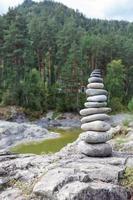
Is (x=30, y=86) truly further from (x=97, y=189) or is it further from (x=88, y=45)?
(x=97, y=189)

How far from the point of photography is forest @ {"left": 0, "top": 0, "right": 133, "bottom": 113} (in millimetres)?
74125

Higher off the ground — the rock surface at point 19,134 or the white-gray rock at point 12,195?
the white-gray rock at point 12,195

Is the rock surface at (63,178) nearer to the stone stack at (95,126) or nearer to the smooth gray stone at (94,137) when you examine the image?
the stone stack at (95,126)

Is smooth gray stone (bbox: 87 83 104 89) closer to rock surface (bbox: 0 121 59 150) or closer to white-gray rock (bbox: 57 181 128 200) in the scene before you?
white-gray rock (bbox: 57 181 128 200)

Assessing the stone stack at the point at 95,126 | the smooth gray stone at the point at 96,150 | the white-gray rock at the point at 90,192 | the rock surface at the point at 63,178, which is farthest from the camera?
the stone stack at the point at 95,126

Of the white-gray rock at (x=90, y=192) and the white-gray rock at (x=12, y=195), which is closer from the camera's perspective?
the white-gray rock at (x=90, y=192)

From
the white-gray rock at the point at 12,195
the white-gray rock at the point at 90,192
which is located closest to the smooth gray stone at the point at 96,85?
the white-gray rock at the point at 90,192

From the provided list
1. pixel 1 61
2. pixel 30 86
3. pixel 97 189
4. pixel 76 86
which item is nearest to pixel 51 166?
pixel 97 189

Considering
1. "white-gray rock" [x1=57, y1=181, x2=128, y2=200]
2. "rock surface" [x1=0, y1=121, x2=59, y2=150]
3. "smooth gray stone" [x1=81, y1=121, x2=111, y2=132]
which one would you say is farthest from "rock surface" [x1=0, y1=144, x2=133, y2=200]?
"rock surface" [x1=0, y1=121, x2=59, y2=150]

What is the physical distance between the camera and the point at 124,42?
325 feet

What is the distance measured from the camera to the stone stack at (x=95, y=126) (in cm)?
1603

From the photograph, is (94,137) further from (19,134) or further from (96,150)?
(19,134)

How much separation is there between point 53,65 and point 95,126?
73.9 meters

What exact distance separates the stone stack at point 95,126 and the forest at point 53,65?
54.4 metres
